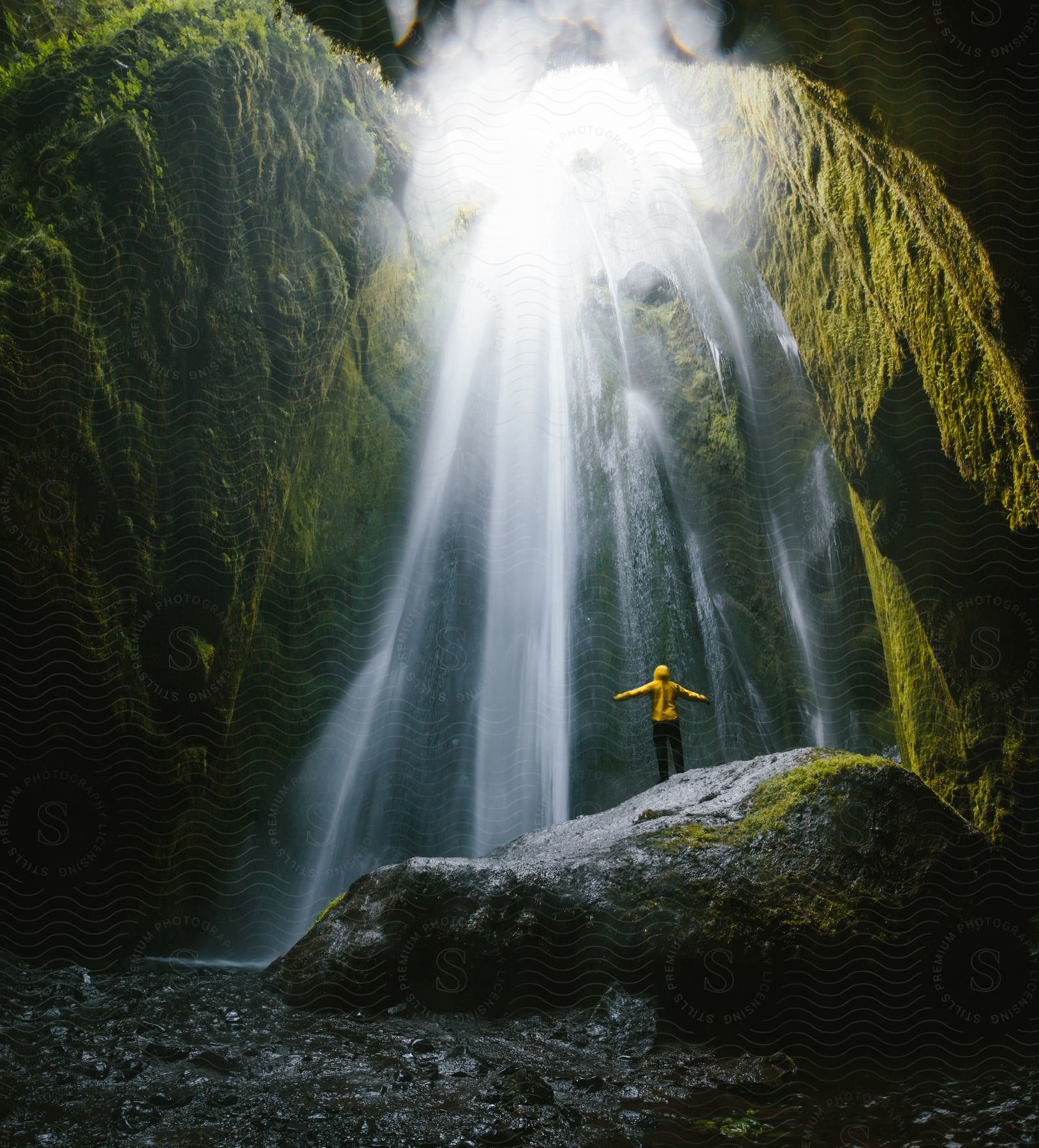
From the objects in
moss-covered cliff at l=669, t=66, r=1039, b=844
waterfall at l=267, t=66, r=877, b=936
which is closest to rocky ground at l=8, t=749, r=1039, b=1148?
moss-covered cliff at l=669, t=66, r=1039, b=844

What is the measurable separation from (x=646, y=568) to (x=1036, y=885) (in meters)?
9.50

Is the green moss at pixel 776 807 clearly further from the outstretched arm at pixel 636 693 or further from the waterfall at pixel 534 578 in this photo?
the waterfall at pixel 534 578

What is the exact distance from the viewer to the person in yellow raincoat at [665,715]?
7.53 metres

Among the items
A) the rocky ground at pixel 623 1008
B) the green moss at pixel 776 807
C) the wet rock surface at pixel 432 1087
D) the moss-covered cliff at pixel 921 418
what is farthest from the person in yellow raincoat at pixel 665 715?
the wet rock surface at pixel 432 1087

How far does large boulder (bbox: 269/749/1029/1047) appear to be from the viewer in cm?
394

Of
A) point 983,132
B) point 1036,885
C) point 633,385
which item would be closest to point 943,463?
point 983,132

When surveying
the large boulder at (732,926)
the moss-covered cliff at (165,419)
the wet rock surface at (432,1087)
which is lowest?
the wet rock surface at (432,1087)

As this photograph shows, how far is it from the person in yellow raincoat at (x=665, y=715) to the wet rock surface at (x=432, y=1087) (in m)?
3.59

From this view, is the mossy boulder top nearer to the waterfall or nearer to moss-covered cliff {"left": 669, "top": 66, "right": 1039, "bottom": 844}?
moss-covered cliff {"left": 669, "top": 66, "right": 1039, "bottom": 844}

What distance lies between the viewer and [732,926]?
407 centimetres

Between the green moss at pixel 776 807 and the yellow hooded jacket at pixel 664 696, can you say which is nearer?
the green moss at pixel 776 807

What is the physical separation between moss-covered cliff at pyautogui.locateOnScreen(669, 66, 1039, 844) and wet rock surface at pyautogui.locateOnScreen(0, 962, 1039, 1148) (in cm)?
240

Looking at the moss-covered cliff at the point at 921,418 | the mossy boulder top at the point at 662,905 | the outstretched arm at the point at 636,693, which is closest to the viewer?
the mossy boulder top at the point at 662,905

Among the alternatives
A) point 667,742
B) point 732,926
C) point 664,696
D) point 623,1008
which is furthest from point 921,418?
point 623,1008
